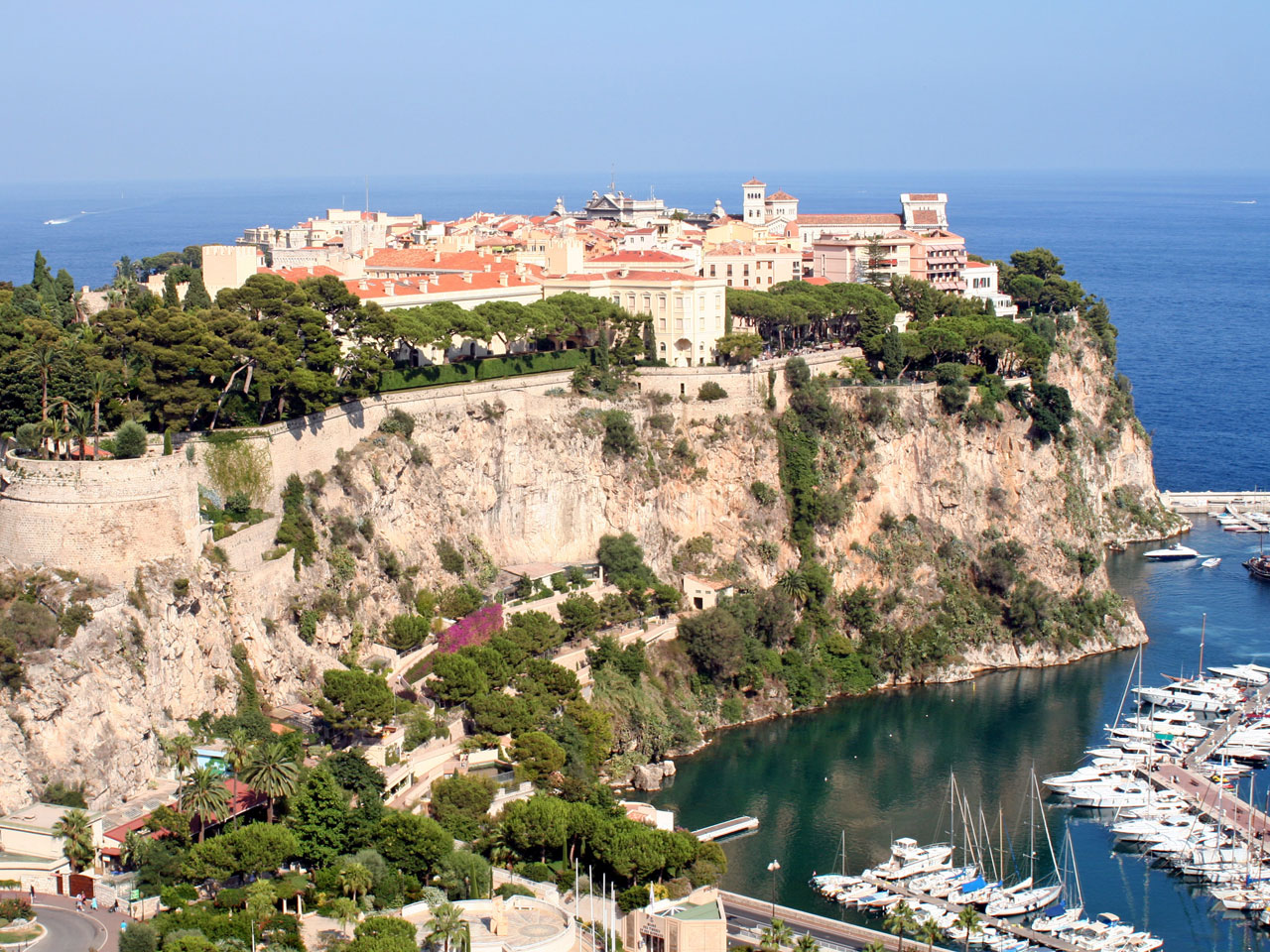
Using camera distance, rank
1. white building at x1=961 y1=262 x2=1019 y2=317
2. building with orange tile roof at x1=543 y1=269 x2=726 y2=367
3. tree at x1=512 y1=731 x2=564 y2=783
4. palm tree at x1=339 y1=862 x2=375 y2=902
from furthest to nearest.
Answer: white building at x1=961 y1=262 x2=1019 y2=317 → building with orange tile roof at x1=543 y1=269 x2=726 y2=367 → tree at x1=512 y1=731 x2=564 y2=783 → palm tree at x1=339 y1=862 x2=375 y2=902

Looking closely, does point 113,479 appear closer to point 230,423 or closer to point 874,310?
point 230,423

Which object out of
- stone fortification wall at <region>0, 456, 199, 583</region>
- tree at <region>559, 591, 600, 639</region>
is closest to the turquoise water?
tree at <region>559, 591, 600, 639</region>

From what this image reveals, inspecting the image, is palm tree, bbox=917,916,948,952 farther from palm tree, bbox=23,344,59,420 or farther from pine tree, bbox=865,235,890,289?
pine tree, bbox=865,235,890,289

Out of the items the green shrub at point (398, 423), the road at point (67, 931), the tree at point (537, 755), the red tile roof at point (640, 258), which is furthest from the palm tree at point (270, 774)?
the red tile roof at point (640, 258)

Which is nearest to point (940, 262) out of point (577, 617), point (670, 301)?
point (670, 301)

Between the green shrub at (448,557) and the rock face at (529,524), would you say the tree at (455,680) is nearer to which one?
the rock face at (529,524)
